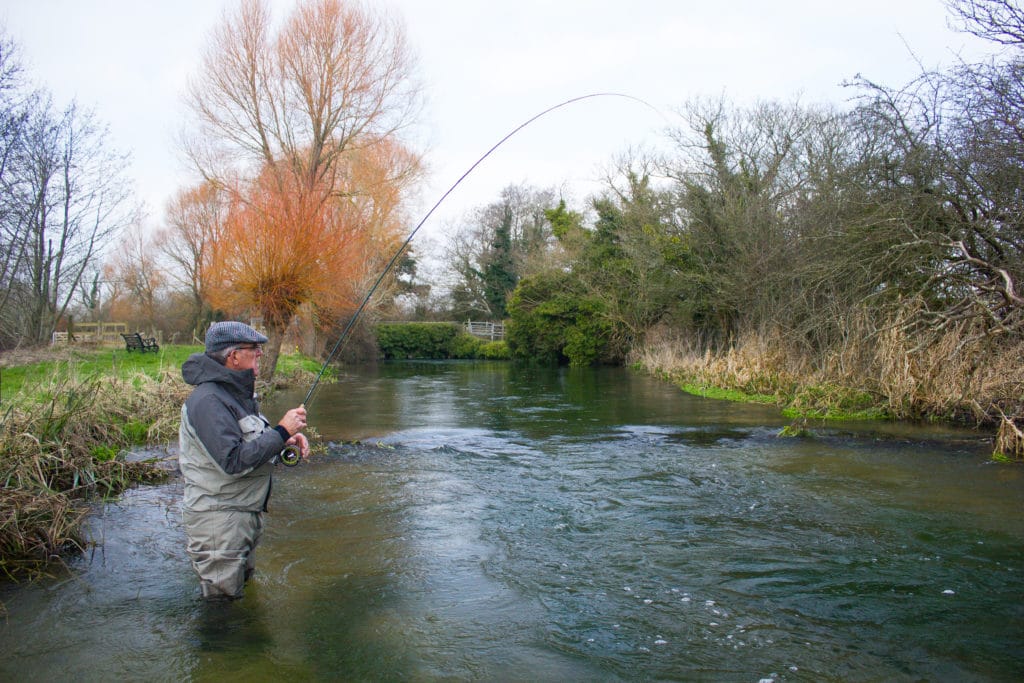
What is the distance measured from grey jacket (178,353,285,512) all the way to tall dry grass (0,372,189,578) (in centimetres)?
195

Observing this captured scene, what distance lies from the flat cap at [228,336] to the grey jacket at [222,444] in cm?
9

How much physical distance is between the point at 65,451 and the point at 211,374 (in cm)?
406

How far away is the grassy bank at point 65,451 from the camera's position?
5.45 metres

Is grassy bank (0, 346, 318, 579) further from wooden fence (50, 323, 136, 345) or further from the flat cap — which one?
wooden fence (50, 323, 136, 345)

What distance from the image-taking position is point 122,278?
46094 mm

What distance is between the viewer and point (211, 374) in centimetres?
441

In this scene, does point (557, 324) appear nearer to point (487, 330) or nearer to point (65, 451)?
point (487, 330)

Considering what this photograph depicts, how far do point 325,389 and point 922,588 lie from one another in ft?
58.6

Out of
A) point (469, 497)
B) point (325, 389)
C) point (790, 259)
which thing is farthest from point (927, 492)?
point (325, 389)

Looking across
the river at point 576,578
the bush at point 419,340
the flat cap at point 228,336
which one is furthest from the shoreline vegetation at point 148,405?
the bush at point 419,340

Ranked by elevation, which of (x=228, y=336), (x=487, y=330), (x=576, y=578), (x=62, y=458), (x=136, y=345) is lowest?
(x=576, y=578)

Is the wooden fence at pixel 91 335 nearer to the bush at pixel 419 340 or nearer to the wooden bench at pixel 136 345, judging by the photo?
the wooden bench at pixel 136 345

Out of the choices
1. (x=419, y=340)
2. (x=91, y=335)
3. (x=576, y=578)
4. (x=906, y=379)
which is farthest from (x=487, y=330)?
(x=576, y=578)

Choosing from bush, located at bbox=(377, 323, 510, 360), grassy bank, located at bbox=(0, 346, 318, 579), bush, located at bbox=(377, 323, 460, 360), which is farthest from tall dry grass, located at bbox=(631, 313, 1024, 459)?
bush, located at bbox=(377, 323, 460, 360)
